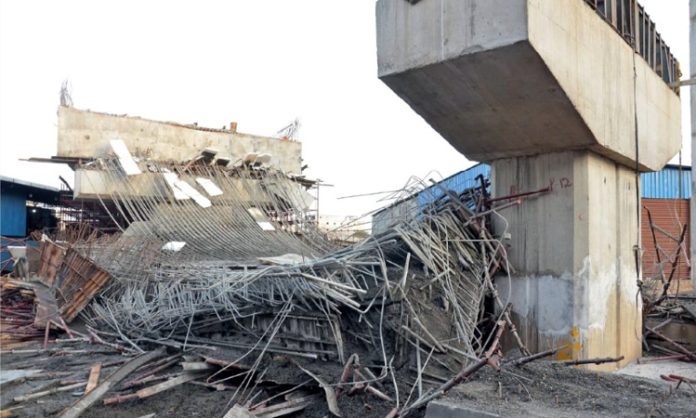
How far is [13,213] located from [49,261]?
40.0 feet

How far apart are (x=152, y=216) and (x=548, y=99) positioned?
41.1 ft

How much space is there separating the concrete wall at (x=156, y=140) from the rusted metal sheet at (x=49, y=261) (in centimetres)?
569

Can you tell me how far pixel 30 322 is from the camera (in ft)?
32.2

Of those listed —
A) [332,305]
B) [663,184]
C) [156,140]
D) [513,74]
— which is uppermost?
[156,140]

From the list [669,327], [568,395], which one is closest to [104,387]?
[568,395]

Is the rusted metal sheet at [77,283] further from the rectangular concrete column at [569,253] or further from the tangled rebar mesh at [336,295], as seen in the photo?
the rectangular concrete column at [569,253]

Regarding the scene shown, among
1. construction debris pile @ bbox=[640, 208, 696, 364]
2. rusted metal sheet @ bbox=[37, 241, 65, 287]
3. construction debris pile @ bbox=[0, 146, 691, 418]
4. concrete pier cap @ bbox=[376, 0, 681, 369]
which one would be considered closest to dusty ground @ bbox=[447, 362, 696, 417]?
construction debris pile @ bbox=[0, 146, 691, 418]

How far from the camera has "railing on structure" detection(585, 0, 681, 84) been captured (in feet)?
19.9

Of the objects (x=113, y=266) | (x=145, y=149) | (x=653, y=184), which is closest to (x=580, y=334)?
(x=113, y=266)

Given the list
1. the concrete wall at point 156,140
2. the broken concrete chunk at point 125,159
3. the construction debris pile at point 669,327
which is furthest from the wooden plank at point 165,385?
the concrete wall at point 156,140

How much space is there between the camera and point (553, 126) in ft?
18.1

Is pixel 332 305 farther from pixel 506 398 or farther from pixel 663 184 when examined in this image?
pixel 663 184

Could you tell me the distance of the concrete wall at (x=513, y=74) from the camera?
462cm

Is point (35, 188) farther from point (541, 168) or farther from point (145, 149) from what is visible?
point (541, 168)
